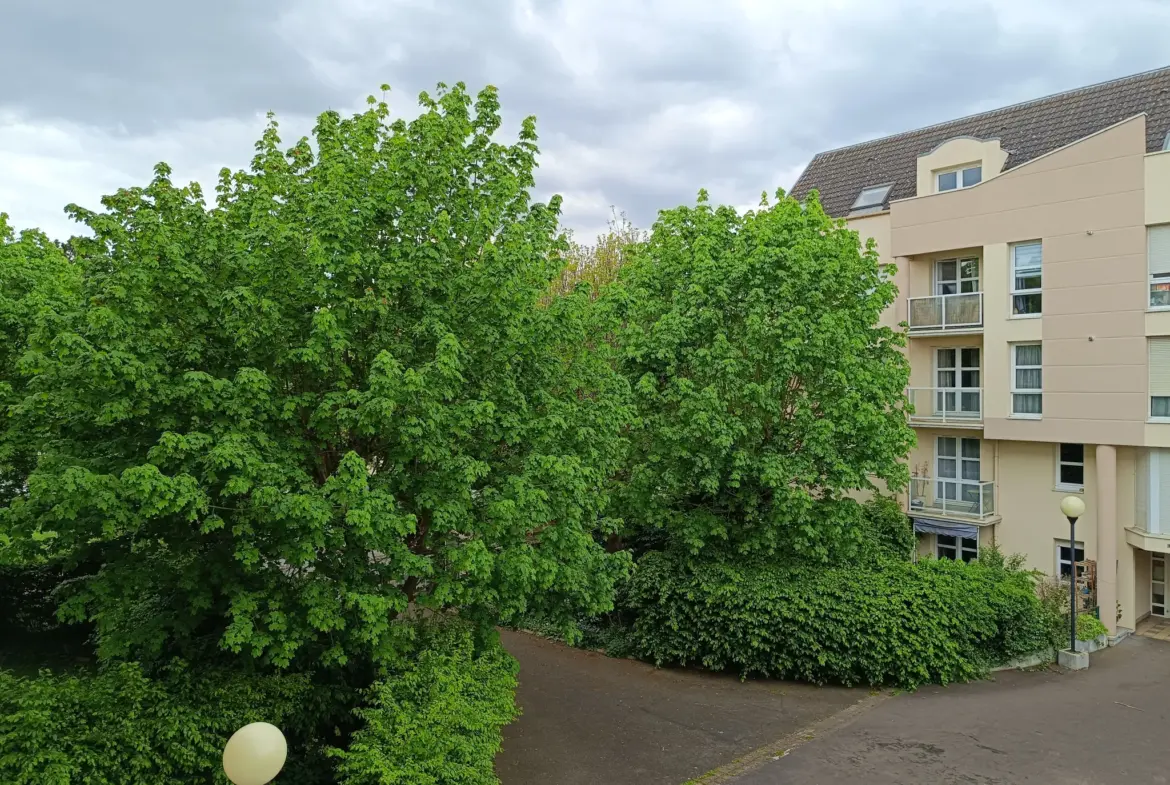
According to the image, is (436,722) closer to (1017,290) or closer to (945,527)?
(945,527)

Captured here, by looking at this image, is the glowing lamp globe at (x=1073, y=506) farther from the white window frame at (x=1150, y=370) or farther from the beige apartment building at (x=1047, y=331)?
the white window frame at (x=1150, y=370)

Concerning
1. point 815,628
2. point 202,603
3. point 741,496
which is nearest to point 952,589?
point 815,628

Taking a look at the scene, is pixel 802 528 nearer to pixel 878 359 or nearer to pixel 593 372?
pixel 878 359

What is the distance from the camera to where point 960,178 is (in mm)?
21281

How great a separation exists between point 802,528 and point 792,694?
112 inches

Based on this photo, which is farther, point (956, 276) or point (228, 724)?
point (956, 276)

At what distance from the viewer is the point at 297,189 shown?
10172 millimetres

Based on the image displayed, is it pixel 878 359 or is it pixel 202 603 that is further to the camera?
pixel 878 359

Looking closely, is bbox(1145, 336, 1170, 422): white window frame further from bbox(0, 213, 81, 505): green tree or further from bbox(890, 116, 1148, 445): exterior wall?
bbox(0, 213, 81, 505): green tree

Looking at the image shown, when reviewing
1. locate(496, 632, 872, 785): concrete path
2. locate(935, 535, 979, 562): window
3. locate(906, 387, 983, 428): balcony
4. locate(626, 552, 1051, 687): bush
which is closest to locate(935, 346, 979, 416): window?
→ locate(906, 387, 983, 428): balcony

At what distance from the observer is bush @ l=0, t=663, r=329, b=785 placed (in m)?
7.09

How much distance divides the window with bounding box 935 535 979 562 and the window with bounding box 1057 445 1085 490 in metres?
2.53

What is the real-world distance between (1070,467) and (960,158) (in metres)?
8.28

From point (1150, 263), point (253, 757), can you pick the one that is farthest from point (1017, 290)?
point (253, 757)
